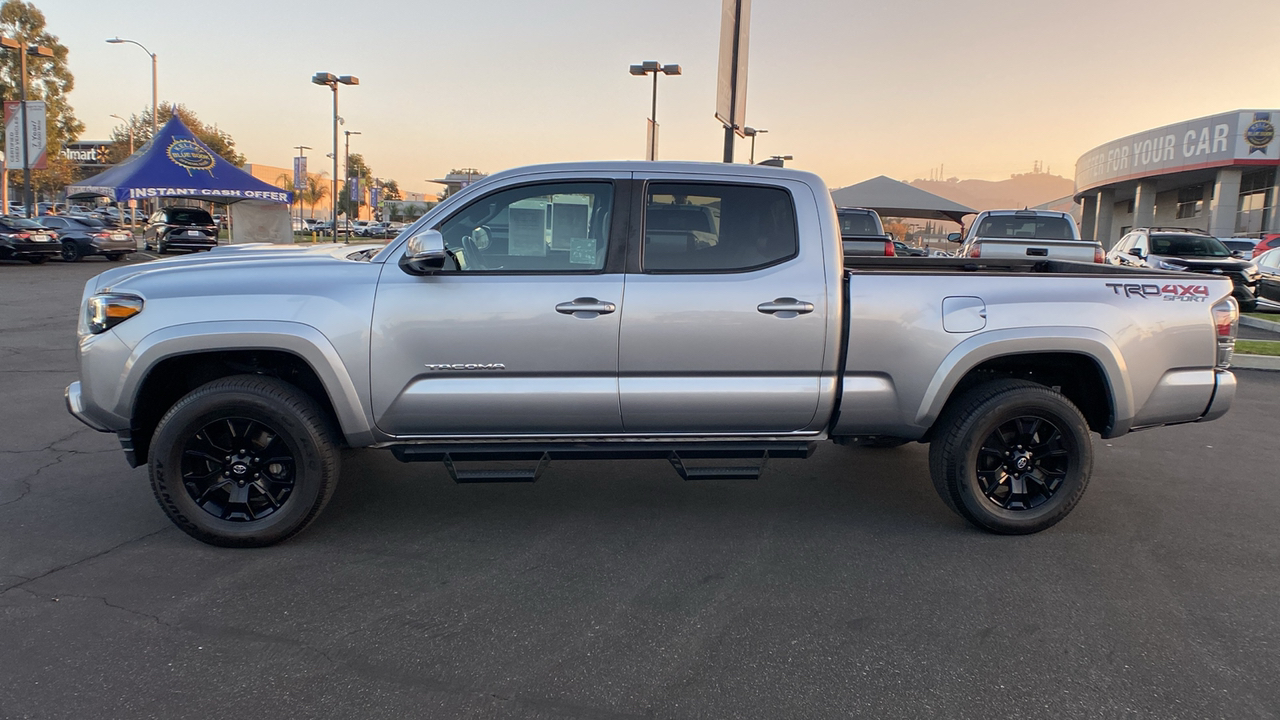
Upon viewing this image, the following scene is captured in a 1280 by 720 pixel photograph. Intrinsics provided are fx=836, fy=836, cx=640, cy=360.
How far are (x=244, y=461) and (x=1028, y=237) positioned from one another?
13.2 meters

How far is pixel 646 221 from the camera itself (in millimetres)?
4395

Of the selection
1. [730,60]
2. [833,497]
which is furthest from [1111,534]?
[730,60]

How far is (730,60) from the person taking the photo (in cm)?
1016

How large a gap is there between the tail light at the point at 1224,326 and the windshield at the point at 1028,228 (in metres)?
10.1

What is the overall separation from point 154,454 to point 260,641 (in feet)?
4.33

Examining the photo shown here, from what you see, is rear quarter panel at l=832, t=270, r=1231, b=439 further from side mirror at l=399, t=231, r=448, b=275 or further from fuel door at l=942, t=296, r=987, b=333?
side mirror at l=399, t=231, r=448, b=275

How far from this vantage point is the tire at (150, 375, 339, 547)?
4.12 m

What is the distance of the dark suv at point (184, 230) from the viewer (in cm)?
2809

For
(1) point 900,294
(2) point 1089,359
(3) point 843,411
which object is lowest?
(3) point 843,411

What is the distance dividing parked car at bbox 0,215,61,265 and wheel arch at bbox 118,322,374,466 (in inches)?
961

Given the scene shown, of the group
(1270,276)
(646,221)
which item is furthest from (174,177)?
(1270,276)

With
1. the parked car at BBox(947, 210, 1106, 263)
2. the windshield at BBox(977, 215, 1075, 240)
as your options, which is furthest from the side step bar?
the windshield at BBox(977, 215, 1075, 240)

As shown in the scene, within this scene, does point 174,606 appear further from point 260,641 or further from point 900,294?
point 900,294

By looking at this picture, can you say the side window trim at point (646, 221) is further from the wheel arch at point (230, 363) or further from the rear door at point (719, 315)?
the wheel arch at point (230, 363)
